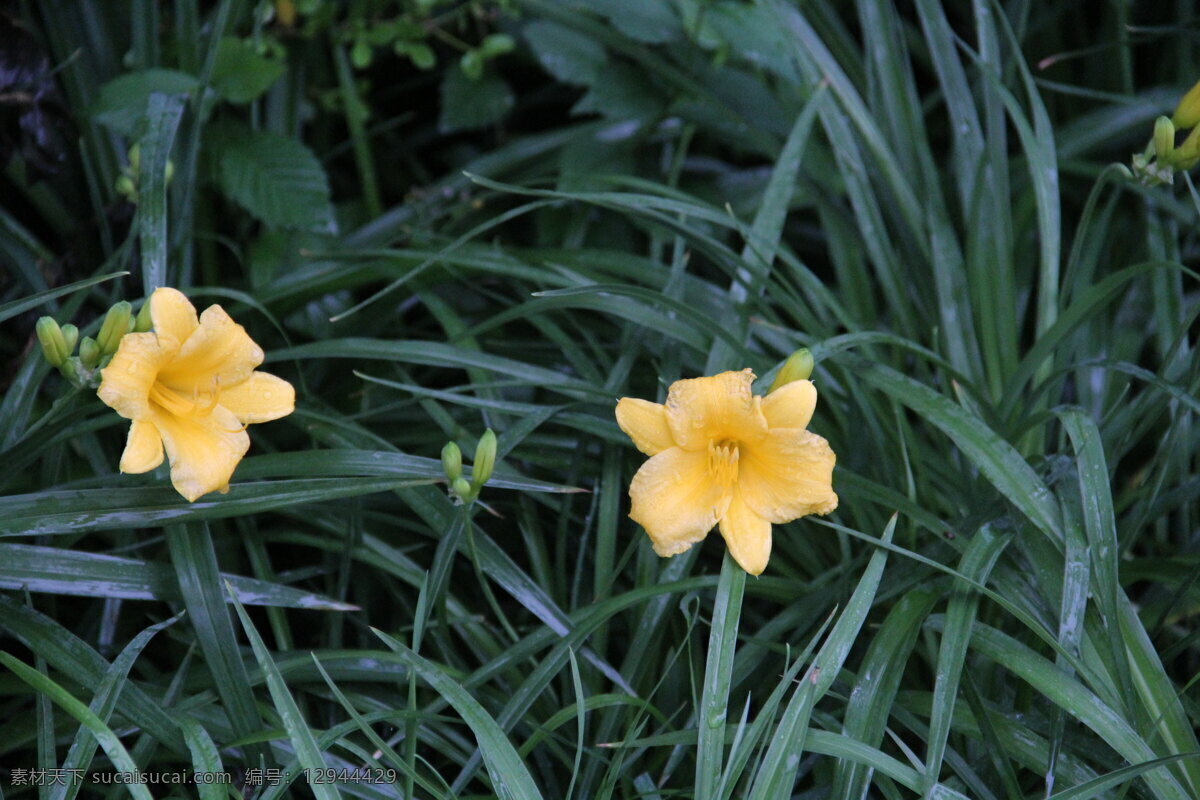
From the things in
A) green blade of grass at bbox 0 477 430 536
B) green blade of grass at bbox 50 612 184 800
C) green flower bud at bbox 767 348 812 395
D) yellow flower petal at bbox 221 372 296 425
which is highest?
yellow flower petal at bbox 221 372 296 425

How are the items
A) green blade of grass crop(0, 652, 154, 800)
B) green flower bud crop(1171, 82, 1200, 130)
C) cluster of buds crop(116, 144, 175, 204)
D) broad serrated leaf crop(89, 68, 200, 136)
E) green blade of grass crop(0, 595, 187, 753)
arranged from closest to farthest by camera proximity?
green blade of grass crop(0, 652, 154, 800), green blade of grass crop(0, 595, 187, 753), green flower bud crop(1171, 82, 1200, 130), cluster of buds crop(116, 144, 175, 204), broad serrated leaf crop(89, 68, 200, 136)

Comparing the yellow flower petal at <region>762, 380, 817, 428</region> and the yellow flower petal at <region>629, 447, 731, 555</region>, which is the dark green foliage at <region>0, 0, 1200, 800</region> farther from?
the yellow flower petal at <region>762, 380, 817, 428</region>

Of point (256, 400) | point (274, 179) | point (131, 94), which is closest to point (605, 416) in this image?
point (256, 400)

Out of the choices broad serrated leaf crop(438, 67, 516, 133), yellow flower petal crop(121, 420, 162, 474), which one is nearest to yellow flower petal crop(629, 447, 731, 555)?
yellow flower petal crop(121, 420, 162, 474)

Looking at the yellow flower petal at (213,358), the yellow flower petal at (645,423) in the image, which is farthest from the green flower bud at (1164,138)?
the yellow flower petal at (213,358)

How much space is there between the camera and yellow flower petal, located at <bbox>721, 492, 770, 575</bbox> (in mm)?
1021

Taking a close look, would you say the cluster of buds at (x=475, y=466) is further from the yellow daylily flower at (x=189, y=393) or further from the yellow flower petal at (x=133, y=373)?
the yellow flower petal at (x=133, y=373)

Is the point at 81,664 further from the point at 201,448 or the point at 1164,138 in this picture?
the point at 1164,138

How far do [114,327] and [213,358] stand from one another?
103 millimetres

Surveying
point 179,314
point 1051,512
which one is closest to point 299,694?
point 179,314

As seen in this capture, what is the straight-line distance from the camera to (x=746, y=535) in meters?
1.04

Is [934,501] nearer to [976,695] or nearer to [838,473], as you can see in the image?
[838,473]

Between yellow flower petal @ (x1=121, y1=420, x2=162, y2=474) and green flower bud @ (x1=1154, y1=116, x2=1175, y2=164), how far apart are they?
4.09 ft

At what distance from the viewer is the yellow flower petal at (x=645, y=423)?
1040mm
